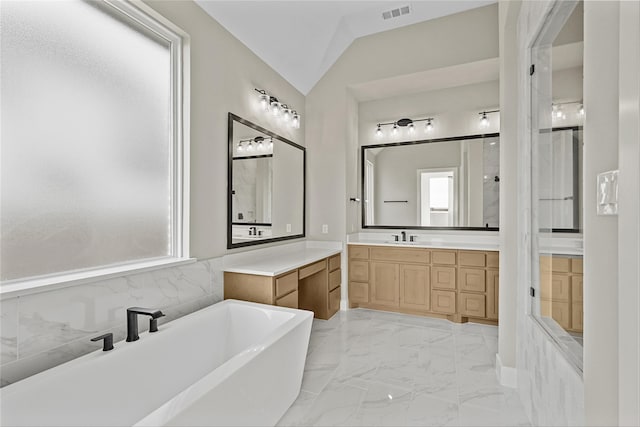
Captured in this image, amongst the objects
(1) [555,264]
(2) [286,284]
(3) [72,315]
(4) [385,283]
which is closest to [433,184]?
(4) [385,283]

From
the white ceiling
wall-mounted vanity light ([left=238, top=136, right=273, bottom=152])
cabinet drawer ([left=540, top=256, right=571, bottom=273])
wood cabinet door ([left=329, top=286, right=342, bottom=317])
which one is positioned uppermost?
the white ceiling

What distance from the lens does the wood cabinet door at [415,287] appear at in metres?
3.47

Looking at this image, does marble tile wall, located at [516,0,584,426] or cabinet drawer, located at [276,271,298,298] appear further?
cabinet drawer, located at [276,271,298,298]

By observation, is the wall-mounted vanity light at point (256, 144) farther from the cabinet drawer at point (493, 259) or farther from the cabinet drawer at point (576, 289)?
the cabinet drawer at point (493, 259)

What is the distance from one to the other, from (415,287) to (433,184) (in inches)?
53.3

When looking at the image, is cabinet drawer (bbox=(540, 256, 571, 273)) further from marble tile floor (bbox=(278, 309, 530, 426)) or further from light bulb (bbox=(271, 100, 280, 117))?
light bulb (bbox=(271, 100, 280, 117))

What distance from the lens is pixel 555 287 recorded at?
4.70 ft

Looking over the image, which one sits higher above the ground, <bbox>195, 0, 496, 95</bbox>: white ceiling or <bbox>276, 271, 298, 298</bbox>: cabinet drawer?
<bbox>195, 0, 496, 95</bbox>: white ceiling

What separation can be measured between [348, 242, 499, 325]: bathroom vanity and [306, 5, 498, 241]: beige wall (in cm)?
54

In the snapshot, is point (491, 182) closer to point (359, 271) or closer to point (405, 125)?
point (405, 125)

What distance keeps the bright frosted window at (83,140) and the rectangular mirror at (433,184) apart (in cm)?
271

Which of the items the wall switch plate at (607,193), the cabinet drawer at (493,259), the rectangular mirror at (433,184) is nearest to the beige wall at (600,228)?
the wall switch plate at (607,193)

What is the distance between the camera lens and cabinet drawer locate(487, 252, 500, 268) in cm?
318

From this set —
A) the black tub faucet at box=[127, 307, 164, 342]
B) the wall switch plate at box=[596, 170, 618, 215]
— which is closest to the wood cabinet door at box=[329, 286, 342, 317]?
the black tub faucet at box=[127, 307, 164, 342]
